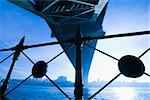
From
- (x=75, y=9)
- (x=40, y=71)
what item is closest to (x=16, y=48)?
(x=40, y=71)

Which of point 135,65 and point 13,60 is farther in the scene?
point 13,60

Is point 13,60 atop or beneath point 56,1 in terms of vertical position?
beneath

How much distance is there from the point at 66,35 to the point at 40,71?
8297 mm

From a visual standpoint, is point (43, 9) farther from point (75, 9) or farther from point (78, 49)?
point (78, 49)

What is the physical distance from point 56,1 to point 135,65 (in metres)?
5.71

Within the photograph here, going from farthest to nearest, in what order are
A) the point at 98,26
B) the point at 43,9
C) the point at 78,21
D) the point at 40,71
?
the point at 98,26 < the point at 78,21 < the point at 43,9 < the point at 40,71

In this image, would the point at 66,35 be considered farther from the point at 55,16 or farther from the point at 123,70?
the point at 123,70

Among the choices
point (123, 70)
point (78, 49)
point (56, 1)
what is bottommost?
point (123, 70)

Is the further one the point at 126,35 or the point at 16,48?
the point at 16,48

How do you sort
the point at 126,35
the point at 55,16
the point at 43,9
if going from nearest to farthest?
the point at 126,35, the point at 43,9, the point at 55,16

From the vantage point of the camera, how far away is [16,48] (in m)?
3.89

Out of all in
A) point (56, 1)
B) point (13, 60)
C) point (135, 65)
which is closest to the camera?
point (135, 65)

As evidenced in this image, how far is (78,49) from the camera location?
117 inches

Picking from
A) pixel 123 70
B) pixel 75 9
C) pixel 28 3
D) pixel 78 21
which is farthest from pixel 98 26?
pixel 123 70
